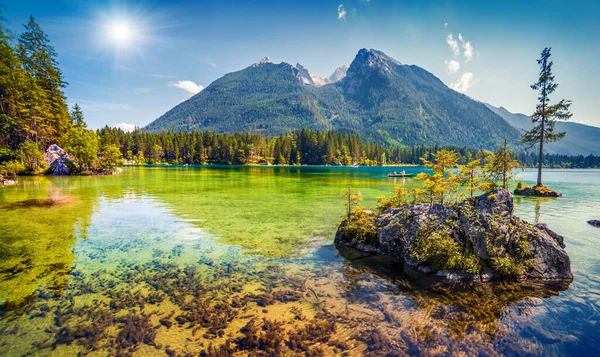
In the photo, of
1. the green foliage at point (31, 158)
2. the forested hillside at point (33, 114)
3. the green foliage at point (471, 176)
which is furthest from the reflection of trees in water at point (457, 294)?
the green foliage at point (31, 158)

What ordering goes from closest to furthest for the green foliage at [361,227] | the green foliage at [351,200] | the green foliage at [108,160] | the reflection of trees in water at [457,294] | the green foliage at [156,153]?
1. the reflection of trees in water at [457,294]
2. the green foliage at [361,227]
3. the green foliage at [351,200]
4. the green foliage at [108,160]
5. the green foliage at [156,153]

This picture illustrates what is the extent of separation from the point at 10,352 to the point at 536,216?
36462mm

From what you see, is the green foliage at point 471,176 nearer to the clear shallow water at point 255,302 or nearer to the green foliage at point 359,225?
the clear shallow water at point 255,302

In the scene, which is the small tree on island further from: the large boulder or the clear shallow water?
the large boulder

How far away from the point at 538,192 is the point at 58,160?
112 m

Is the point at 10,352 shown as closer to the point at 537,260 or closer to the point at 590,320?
the point at 590,320

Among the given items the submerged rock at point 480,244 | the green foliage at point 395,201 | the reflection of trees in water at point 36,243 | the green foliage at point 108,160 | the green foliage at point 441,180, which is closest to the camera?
the reflection of trees in water at point 36,243

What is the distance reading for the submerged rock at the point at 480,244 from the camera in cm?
1238

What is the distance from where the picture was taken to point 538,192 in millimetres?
41406

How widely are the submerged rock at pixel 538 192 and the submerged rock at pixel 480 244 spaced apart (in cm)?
3611

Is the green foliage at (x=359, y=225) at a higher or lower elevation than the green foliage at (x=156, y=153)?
lower

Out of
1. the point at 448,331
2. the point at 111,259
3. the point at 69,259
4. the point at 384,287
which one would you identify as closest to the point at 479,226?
the point at 384,287

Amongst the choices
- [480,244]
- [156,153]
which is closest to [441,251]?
[480,244]

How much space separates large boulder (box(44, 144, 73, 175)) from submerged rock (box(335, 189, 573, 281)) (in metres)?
93.5
